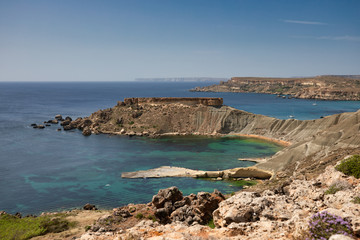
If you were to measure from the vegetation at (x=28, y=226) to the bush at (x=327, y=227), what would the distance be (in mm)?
25400

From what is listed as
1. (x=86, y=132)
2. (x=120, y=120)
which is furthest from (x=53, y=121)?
(x=120, y=120)

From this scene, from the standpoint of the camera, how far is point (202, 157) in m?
67.5

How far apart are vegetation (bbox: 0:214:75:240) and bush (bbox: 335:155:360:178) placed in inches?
1097

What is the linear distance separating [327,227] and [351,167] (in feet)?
58.2

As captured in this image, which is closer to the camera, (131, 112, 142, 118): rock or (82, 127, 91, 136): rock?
(82, 127, 91, 136): rock

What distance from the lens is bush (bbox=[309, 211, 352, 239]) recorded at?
40.8 feet

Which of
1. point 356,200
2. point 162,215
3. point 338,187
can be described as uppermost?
point 356,200

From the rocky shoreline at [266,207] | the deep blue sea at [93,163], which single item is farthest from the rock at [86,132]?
the rocky shoreline at [266,207]

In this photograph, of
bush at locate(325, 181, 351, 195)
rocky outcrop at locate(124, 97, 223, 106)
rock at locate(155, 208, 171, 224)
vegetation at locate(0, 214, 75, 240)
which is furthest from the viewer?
rocky outcrop at locate(124, 97, 223, 106)

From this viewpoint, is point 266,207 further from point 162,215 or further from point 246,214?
point 162,215

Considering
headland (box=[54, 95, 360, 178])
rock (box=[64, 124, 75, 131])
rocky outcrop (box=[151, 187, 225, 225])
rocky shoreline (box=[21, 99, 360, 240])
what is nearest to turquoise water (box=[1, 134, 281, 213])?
rock (box=[64, 124, 75, 131])

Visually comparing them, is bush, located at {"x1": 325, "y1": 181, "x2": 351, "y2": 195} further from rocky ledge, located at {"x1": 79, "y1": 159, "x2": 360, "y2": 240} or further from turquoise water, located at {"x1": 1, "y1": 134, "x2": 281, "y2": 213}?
turquoise water, located at {"x1": 1, "y1": 134, "x2": 281, "y2": 213}

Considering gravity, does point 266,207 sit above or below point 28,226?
above

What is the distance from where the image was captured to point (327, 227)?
12727 millimetres
